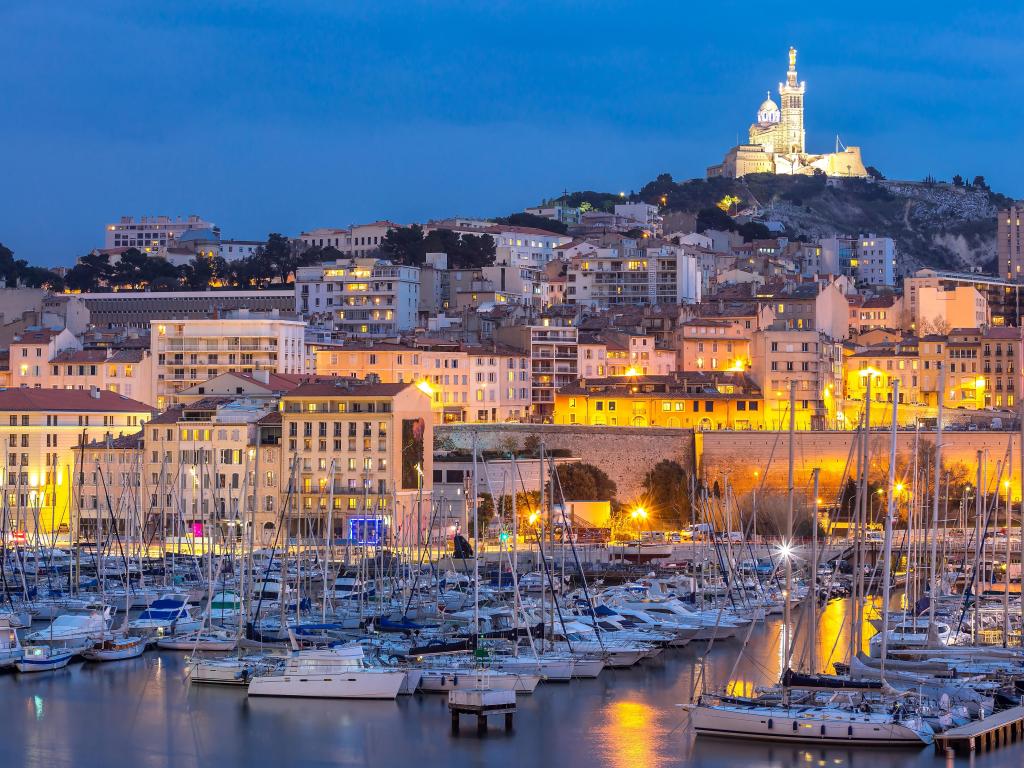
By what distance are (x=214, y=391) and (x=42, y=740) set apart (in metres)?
31.5

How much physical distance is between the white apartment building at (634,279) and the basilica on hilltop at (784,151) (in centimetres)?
5247

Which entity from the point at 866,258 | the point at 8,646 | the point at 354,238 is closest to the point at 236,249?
the point at 354,238

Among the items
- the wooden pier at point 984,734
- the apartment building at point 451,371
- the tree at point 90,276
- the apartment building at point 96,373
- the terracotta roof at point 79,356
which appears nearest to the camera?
the wooden pier at point 984,734

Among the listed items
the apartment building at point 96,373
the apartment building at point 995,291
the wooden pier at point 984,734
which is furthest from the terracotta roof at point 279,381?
the apartment building at point 995,291

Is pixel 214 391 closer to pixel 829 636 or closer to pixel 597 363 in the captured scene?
pixel 597 363

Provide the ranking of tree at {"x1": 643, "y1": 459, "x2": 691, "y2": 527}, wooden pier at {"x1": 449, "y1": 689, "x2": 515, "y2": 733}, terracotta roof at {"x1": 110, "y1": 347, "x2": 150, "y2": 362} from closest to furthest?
1. wooden pier at {"x1": 449, "y1": 689, "x2": 515, "y2": 733}
2. tree at {"x1": 643, "y1": 459, "x2": 691, "y2": 527}
3. terracotta roof at {"x1": 110, "y1": 347, "x2": 150, "y2": 362}

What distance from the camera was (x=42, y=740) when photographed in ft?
97.7

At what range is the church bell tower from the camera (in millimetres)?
147125

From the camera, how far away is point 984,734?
2753 centimetres

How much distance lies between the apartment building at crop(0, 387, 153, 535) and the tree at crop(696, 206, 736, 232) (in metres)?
60.2

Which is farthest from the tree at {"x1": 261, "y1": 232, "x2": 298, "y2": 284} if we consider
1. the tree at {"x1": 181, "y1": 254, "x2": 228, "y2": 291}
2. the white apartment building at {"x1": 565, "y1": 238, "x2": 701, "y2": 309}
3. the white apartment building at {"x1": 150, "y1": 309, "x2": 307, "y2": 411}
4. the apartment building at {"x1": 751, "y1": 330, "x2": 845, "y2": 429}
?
the apartment building at {"x1": 751, "y1": 330, "x2": 845, "y2": 429}

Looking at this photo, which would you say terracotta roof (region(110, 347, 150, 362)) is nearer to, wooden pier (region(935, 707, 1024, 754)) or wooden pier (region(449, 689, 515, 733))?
wooden pier (region(449, 689, 515, 733))

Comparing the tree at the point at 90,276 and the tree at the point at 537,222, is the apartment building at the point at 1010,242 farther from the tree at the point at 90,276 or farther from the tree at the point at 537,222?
the tree at the point at 90,276

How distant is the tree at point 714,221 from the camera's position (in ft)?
379
